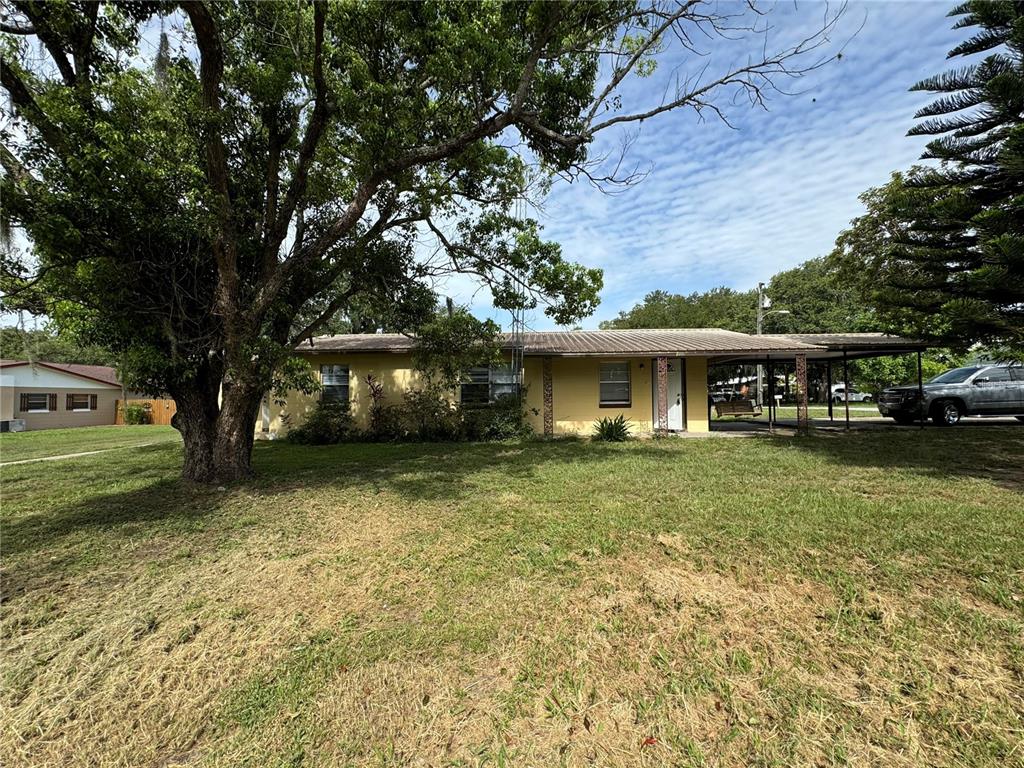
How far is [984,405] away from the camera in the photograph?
1326 cm

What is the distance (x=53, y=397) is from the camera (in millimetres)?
24609

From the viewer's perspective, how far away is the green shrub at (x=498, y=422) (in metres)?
12.9

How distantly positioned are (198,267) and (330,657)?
6.54 metres

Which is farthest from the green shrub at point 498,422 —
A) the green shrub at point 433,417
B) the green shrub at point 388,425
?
the green shrub at point 388,425

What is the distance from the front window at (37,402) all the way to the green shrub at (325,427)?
20850mm

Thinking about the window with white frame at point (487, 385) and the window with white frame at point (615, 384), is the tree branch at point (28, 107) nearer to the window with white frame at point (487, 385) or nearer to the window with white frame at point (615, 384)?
the window with white frame at point (487, 385)

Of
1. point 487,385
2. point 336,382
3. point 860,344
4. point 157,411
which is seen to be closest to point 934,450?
point 860,344

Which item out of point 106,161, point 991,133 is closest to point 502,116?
point 106,161

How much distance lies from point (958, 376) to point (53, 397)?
1567 inches

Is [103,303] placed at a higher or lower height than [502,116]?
lower

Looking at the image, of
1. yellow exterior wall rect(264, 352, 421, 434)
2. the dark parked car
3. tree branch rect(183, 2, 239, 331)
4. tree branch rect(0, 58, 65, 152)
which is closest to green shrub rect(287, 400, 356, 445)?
yellow exterior wall rect(264, 352, 421, 434)

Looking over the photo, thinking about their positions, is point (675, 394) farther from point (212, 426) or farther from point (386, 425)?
point (212, 426)

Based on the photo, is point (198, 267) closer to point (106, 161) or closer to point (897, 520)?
point (106, 161)

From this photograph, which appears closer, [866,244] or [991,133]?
[991,133]
